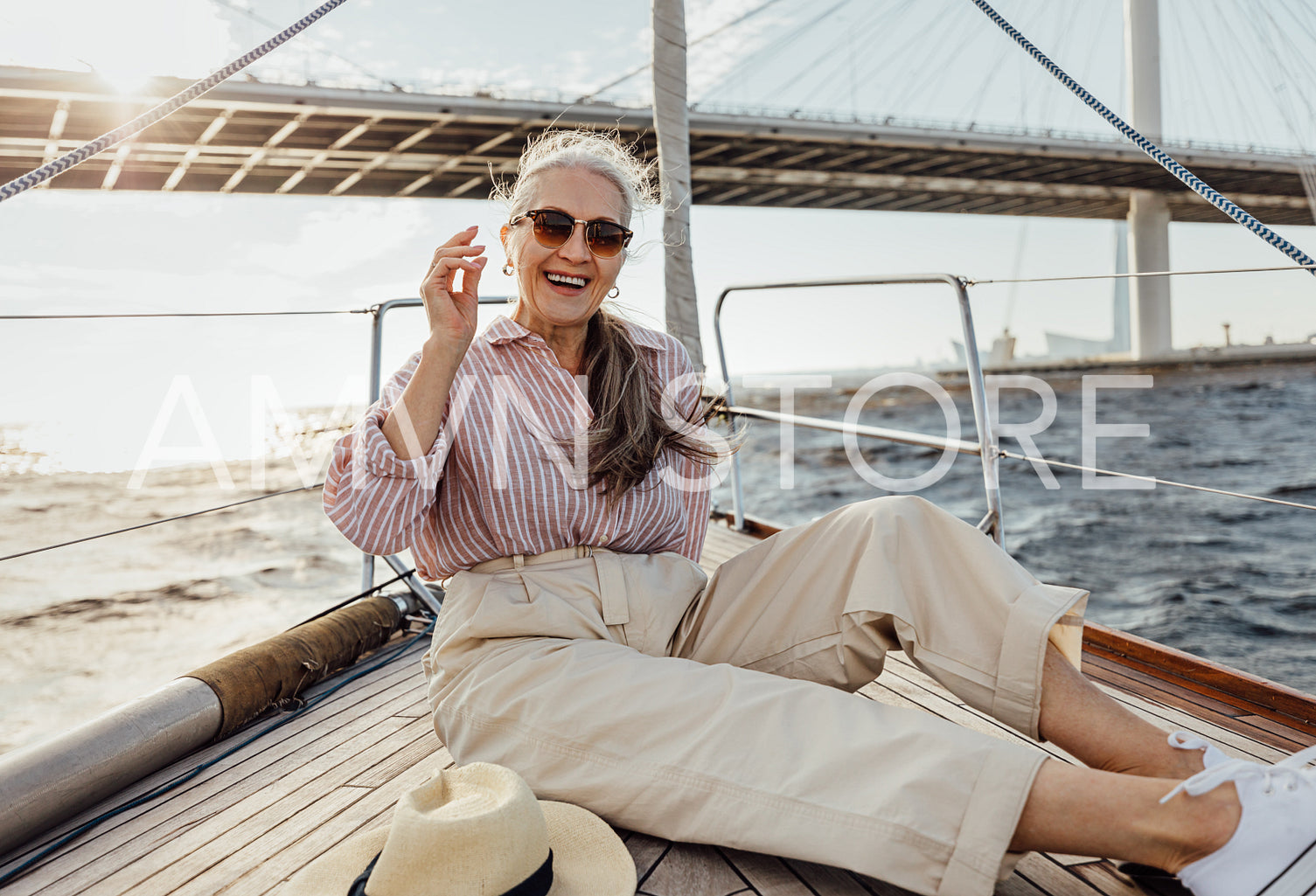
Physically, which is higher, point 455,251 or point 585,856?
point 455,251

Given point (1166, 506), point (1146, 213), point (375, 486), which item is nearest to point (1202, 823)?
point (375, 486)

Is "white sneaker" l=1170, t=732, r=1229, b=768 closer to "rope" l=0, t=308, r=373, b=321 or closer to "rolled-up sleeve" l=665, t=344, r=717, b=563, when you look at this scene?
"rolled-up sleeve" l=665, t=344, r=717, b=563

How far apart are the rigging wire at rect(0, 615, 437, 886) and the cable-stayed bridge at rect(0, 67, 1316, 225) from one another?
10401 mm

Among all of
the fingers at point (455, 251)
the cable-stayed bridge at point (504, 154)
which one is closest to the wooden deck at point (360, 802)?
the fingers at point (455, 251)

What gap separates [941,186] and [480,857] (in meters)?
22.7

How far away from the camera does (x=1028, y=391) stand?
31844mm

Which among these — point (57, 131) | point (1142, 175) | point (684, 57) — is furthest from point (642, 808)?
point (1142, 175)

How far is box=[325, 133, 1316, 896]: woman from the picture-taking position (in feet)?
2.69

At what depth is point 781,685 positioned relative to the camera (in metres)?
0.98

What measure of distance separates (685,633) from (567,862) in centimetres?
39

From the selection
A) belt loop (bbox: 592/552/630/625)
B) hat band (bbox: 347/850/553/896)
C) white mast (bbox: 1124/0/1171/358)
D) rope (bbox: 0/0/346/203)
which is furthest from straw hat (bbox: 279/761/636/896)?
white mast (bbox: 1124/0/1171/358)

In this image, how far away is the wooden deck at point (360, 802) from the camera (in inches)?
38.4

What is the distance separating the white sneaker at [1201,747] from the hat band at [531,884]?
2.07ft

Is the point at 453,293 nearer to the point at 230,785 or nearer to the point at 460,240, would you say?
the point at 460,240
